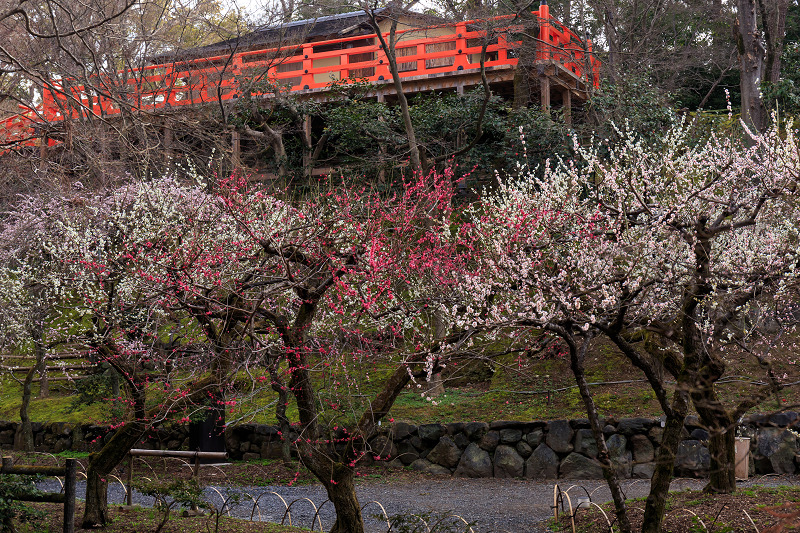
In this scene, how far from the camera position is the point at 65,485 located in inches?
247

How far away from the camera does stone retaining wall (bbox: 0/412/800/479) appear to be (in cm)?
941

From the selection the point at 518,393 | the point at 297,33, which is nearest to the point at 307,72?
the point at 297,33

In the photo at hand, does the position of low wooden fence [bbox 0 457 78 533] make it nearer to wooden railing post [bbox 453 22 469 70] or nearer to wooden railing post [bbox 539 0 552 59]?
wooden railing post [bbox 539 0 552 59]

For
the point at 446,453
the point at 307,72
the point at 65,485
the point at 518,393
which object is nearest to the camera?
the point at 65,485

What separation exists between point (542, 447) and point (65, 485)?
6.74 meters

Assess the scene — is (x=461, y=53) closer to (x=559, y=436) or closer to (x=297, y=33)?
(x=297, y=33)

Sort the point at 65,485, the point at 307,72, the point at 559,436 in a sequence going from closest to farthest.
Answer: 1. the point at 65,485
2. the point at 559,436
3. the point at 307,72

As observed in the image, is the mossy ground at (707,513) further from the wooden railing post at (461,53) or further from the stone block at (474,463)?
the wooden railing post at (461,53)

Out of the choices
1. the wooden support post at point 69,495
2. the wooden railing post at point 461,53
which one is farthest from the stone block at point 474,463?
the wooden railing post at point 461,53

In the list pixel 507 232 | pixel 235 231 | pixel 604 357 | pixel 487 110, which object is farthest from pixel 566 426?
pixel 487 110

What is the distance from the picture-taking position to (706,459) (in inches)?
374

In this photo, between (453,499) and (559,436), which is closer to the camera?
(453,499)

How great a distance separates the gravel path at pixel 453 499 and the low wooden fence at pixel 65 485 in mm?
1752

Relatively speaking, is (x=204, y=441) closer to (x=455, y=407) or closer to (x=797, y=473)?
(x=455, y=407)
